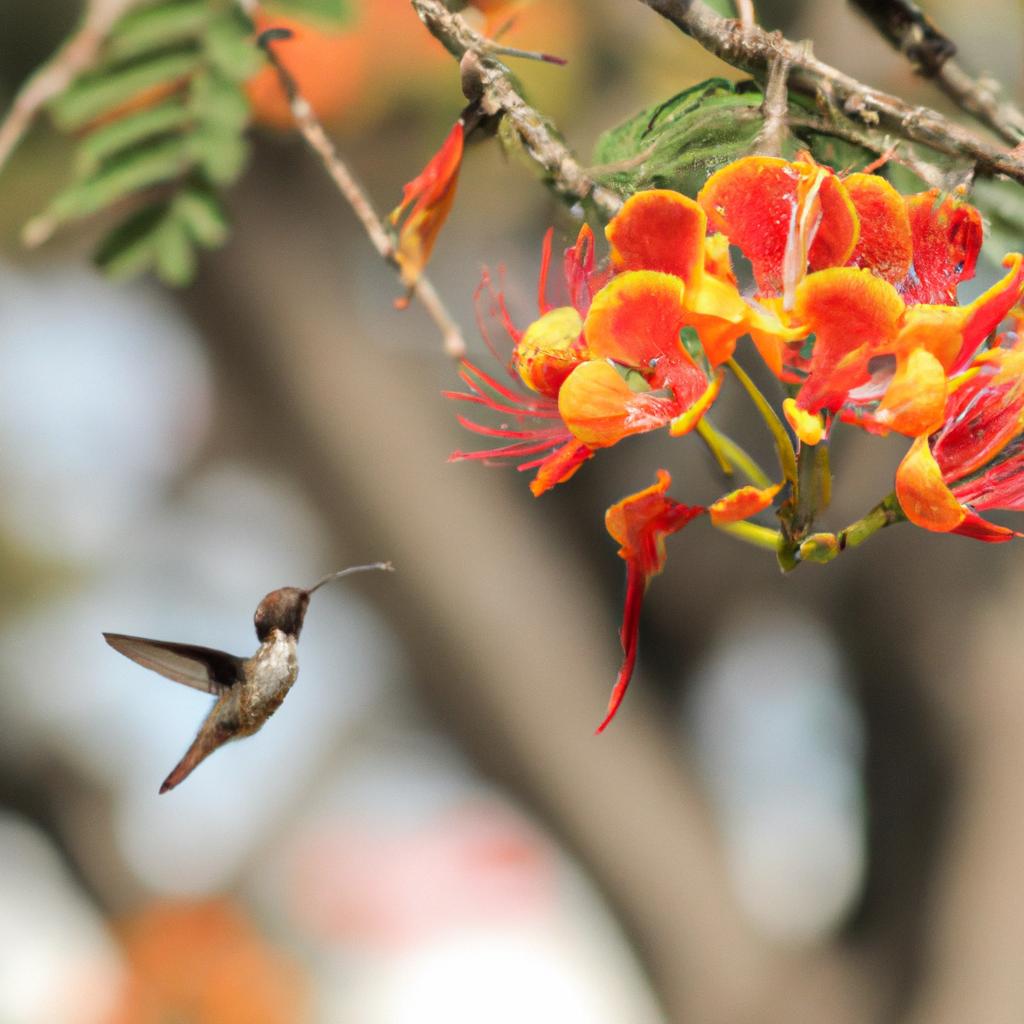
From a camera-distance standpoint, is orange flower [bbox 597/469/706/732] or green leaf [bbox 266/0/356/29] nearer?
orange flower [bbox 597/469/706/732]

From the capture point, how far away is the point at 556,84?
220 cm

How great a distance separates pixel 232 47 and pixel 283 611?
57cm

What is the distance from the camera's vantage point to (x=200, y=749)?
2.54 feet

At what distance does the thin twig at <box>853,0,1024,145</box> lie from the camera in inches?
31.1

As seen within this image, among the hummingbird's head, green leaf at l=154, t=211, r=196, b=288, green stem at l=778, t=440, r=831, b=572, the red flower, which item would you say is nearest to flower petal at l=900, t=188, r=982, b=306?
the red flower

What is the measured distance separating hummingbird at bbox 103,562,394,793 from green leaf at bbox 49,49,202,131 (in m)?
0.58

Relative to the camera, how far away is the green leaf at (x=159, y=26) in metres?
1.13

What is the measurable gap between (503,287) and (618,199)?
0.46ft

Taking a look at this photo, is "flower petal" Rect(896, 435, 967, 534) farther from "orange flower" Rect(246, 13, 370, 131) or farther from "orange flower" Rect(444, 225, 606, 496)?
"orange flower" Rect(246, 13, 370, 131)

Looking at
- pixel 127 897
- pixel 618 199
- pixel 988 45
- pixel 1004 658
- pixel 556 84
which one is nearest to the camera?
pixel 618 199

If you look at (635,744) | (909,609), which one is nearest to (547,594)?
(635,744)

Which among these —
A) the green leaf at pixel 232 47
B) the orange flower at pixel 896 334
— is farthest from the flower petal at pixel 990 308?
the green leaf at pixel 232 47

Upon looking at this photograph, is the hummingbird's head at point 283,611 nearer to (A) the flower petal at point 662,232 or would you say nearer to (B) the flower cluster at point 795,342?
(B) the flower cluster at point 795,342

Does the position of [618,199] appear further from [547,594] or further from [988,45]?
[547,594]
